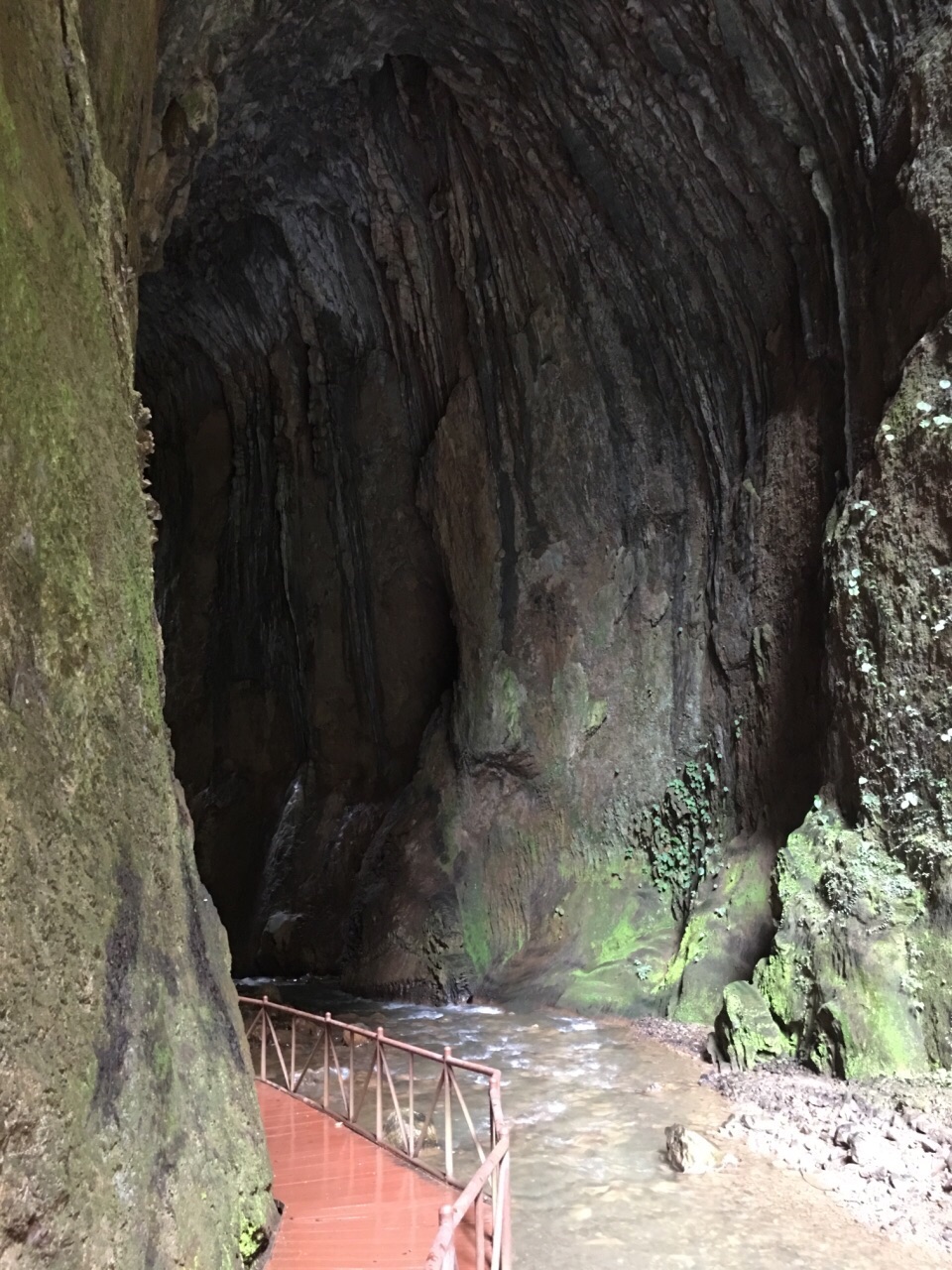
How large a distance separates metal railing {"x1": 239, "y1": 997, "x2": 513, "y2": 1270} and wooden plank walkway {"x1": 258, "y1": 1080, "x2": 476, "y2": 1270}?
10cm

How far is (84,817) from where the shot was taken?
315 centimetres

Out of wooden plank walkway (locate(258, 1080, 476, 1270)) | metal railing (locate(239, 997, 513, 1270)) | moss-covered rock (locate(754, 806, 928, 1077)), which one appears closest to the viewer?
metal railing (locate(239, 997, 513, 1270))

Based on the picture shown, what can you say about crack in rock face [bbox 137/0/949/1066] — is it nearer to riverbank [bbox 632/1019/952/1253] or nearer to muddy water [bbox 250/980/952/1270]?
riverbank [bbox 632/1019/952/1253]

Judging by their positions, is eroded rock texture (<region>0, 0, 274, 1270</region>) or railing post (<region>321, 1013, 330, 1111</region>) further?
railing post (<region>321, 1013, 330, 1111</region>)

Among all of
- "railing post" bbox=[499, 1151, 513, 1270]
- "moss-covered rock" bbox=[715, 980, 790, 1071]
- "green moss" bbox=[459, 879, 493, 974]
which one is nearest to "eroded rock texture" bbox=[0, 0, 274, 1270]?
"railing post" bbox=[499, 1151, 513, 1270]

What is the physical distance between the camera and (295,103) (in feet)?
39.5

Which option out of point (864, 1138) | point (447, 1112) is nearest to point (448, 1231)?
point (447, 1112)

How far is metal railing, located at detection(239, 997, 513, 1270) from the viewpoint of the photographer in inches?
135

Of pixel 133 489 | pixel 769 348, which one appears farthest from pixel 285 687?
pixel 133 489

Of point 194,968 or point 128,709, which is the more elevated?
point 128,709

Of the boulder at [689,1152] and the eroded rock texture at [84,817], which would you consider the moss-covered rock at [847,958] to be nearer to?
the boulder at [689,1152]

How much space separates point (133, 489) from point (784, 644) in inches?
314

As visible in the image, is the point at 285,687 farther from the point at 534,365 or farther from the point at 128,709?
the point at 128,709

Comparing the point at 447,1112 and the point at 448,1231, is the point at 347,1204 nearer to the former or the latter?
the point at 447,1112
